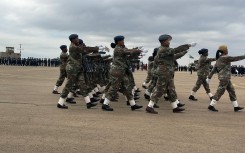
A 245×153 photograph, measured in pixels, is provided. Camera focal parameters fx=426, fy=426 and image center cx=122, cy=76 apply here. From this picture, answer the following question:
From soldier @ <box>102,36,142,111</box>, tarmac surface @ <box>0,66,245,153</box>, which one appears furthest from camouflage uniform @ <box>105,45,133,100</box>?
tarmac surface @ <box>0,66,245,153</box>

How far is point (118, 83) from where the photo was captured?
11703 millimetres

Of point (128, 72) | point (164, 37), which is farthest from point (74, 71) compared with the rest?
point (164, 37)

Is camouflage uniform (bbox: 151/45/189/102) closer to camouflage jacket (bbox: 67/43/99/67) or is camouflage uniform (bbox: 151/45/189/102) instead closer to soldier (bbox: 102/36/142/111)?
soldier (bbox: 102/36/142/111)

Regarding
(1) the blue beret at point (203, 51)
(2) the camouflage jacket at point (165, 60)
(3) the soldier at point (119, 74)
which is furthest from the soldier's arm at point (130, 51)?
(1) the blue beret at point (203, 51)

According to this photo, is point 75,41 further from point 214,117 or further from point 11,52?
point 11,52

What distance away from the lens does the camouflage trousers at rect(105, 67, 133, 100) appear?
1167 centimetres

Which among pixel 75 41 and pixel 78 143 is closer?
pixel 78 143

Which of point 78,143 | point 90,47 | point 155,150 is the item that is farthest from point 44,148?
point 90,47

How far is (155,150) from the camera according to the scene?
269 inches

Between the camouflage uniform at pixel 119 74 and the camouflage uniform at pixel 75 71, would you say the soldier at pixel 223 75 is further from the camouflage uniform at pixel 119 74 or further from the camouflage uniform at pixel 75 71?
the camouflage uniform at pixel 75 71

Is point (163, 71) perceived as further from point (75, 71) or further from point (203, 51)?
point (203, 51)

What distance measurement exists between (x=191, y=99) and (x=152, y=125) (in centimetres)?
727

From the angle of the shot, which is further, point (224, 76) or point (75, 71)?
point (224, 76)

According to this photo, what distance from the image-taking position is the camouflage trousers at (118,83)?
11.7 m
